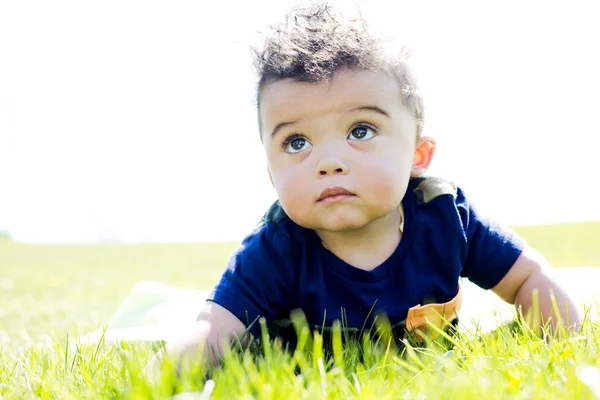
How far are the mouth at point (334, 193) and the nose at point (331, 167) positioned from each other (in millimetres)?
54

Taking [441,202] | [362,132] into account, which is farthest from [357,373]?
[441,202]

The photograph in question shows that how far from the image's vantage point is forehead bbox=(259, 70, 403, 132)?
2152mm

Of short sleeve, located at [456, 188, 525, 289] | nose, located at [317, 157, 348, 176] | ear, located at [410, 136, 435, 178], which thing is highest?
ear, located at [410, 136, 435, 178]

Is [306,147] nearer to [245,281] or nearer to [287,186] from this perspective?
[287,186]

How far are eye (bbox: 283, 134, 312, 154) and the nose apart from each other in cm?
11

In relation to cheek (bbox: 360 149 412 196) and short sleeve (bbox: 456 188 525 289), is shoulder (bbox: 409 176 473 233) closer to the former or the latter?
short sleeve (bbox: 456 188 525 289)

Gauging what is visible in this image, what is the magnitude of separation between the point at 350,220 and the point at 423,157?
0.53 m

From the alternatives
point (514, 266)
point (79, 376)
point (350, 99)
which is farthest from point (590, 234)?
point (79, 376)

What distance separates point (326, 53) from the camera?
2205 millimetres

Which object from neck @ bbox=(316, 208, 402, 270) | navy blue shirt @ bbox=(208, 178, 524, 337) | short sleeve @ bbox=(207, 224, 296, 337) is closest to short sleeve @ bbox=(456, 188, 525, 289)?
navy blue shirt @ bbox=(208, 178, 524, 337)

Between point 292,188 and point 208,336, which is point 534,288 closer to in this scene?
point 292,188

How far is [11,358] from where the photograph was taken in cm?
237

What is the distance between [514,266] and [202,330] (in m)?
1.23

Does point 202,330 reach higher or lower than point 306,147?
lower
